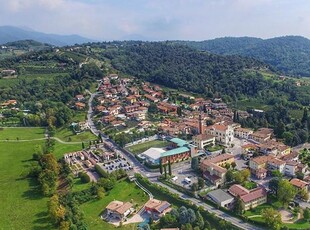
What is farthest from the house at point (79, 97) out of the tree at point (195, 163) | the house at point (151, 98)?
the tree at point (195, 163)

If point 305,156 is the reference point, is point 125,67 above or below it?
above

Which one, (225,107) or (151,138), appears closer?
(151,138)

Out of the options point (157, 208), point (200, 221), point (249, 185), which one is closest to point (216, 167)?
point (249, 185)

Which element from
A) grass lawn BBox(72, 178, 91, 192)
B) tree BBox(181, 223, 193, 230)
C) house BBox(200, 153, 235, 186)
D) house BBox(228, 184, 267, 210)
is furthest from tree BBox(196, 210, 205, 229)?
grass lawn BBox(72, 178, 91, 192)

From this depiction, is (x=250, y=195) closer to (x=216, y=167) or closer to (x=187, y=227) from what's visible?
(x=216, y=167)

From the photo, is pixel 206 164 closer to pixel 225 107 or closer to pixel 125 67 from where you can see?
pixel 225 107

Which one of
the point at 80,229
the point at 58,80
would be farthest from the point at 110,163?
the point at 58,80

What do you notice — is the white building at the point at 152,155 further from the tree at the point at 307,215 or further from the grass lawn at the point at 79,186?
the tree at the point at 307,215

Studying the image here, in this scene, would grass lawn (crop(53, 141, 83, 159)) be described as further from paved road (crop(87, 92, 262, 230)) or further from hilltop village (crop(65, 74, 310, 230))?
paved road (crop(87, 92, 262, 230))
